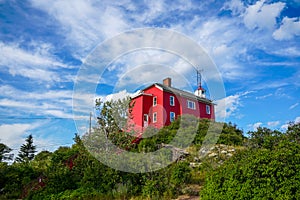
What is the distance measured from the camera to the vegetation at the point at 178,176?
4500 mm

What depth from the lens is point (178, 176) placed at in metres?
7.82

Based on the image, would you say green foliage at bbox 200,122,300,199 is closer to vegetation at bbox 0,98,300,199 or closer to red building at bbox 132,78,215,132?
vegetation at bbox 0,98,300,199

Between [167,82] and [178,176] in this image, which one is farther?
[167,82]

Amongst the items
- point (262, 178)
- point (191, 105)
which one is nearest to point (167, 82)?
point (191, 105)

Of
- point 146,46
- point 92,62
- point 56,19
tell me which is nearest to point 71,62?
point 56,19

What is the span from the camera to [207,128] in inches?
770

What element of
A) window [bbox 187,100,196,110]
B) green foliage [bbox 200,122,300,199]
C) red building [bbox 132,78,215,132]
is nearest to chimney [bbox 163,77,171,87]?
red building [bbox 132,78,215,132]

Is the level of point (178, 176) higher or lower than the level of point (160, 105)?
lower

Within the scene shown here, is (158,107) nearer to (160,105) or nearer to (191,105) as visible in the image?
(160,105)

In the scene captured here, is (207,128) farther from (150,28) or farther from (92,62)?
(92,62)

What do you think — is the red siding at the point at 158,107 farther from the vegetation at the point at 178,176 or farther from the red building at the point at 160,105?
the vegetation at the point at 178,176

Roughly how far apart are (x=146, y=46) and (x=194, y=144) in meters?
7.99

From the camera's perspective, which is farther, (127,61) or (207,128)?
(207,128)

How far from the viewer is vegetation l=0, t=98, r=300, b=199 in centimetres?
450
